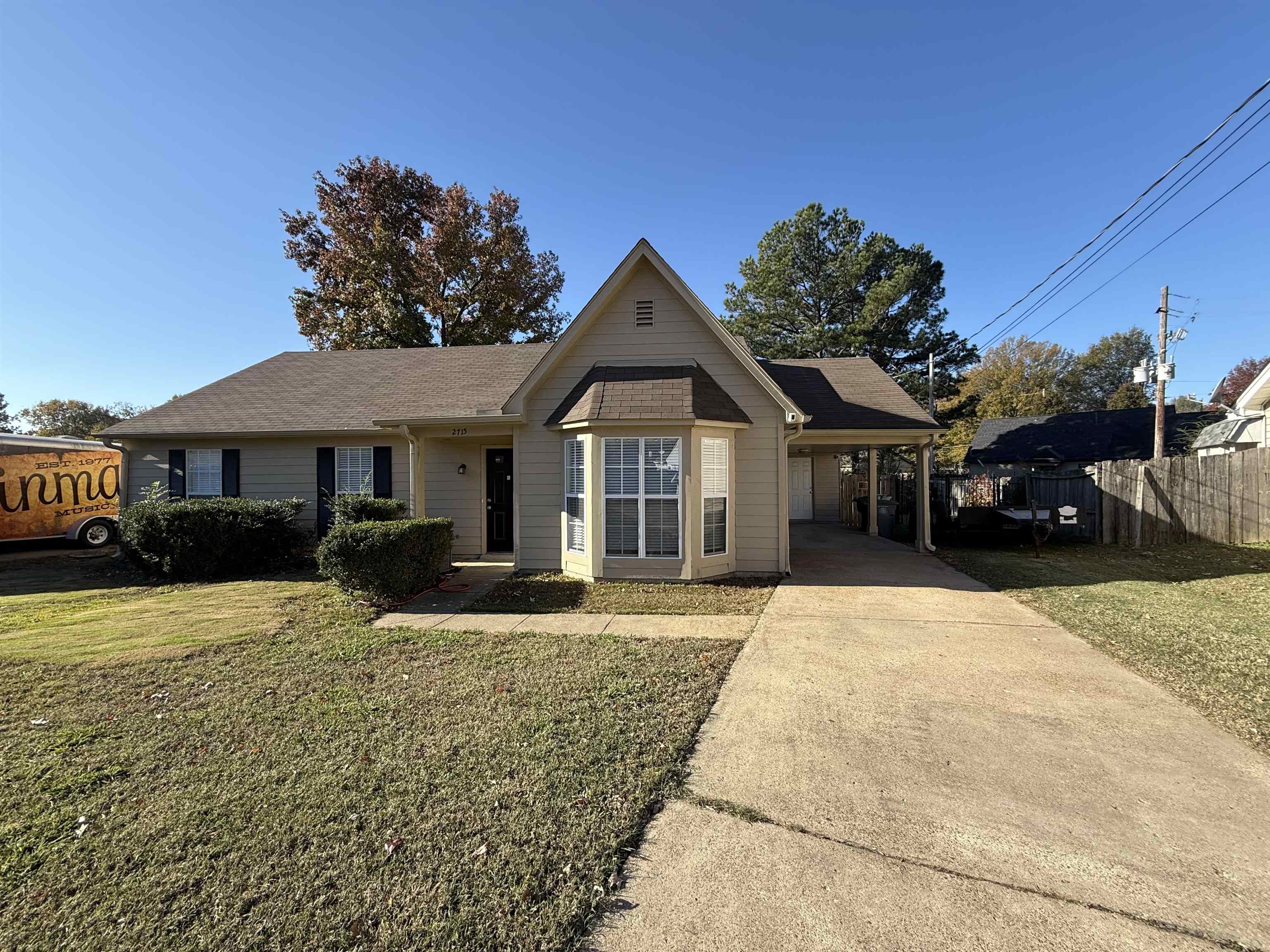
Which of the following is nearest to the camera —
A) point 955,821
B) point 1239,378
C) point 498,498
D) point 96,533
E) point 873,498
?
point 955,821

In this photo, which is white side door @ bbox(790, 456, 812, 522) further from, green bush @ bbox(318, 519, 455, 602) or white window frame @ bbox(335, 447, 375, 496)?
green bush @ bbox(318, 519, 455, 602)

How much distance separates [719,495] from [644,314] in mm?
3472

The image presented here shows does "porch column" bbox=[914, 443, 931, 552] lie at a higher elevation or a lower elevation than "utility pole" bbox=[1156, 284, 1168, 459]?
lower

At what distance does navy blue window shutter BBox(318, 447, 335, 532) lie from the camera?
11398 millimetres

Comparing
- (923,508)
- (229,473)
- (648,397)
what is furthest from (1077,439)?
(229,473)

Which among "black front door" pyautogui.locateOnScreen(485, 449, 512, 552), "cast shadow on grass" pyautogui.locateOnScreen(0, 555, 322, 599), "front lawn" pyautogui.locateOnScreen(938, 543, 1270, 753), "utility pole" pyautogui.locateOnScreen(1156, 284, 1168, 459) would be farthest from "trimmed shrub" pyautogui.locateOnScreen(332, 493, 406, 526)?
"utility pole" pyautogui.locateOnScreen(1156, 284, 1168, 459)

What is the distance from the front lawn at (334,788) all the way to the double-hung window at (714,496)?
10.3ft

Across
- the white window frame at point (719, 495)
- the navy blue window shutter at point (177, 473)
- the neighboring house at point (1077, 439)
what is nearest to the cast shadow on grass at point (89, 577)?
the navy blue window shutter at point (177, 473)

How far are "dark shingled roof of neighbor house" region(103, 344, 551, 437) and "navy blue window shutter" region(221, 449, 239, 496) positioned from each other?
0.59 m

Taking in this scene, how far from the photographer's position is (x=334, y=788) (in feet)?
9.82

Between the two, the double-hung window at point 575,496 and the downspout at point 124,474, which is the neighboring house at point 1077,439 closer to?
the double-hung window at point 575,496

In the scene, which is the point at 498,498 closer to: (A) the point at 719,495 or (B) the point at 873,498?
(A) the point at 719,495

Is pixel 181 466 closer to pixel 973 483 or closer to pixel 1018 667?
pixel 1018 667

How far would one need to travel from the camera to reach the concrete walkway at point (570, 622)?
6.04 meters
